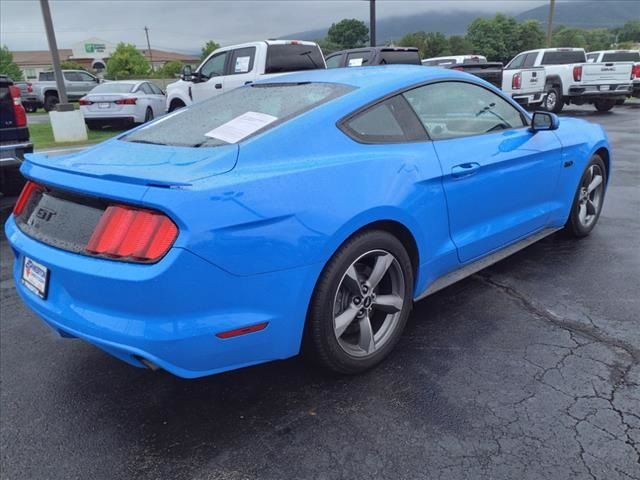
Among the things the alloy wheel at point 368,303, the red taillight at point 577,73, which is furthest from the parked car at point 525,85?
the alloy wheel at point 368,303

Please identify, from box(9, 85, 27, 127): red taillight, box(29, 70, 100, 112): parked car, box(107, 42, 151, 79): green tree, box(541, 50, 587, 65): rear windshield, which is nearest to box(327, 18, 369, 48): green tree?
box(107, 42, 151, 79): green tree

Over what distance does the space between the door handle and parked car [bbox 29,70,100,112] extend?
23194mm

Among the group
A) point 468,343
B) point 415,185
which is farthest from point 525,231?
point 415,185

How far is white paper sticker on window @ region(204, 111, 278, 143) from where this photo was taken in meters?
2.52

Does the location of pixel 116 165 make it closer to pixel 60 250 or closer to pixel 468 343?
pixel 60 250

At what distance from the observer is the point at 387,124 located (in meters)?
2.85

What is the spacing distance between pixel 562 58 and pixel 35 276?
18364 mm

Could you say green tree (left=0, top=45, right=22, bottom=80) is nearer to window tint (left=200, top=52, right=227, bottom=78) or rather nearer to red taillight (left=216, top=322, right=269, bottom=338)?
window tint (left=200, top=52, right=227, bottom=78)

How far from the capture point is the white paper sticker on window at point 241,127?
2523 millimetres

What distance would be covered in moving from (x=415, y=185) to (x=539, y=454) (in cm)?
133

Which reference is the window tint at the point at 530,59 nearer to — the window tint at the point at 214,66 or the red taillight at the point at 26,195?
the window tint at the point at 214,66

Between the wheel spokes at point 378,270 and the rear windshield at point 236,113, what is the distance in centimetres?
82

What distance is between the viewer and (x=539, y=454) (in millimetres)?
2135

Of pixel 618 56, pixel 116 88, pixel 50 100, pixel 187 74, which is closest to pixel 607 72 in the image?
pixel 618 56
